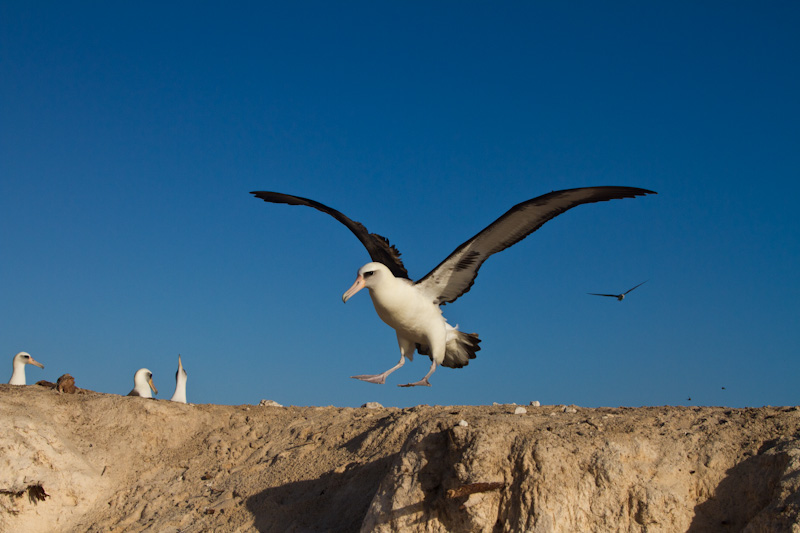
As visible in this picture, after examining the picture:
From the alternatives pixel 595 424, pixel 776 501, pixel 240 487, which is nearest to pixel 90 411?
pixel 240 487

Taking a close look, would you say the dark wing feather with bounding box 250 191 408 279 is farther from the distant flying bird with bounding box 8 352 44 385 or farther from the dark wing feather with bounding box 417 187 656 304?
the distant flying bird with bounding box 8 352 44 385

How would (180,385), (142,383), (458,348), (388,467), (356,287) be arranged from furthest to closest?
(142,383)
(180,385)
(458,348)
(356,287)
(388,467)

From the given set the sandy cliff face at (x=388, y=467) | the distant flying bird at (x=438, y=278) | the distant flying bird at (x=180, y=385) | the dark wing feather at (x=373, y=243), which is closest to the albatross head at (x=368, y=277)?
the distant flying bird at (x=438, y=278)

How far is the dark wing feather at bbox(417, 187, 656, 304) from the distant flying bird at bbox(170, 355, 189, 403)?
572 cm

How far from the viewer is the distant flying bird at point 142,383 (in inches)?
543

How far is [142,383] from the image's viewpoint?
14.1 m

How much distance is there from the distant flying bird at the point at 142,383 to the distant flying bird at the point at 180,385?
637 millimetres

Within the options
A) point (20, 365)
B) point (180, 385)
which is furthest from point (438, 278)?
point (20, 365)

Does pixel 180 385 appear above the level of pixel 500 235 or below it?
below

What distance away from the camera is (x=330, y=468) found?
27.0 ft

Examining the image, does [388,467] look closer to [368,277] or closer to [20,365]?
[368,277]

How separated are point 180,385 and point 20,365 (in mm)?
3809

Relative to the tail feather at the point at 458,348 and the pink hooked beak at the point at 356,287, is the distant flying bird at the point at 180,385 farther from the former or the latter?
the tail feather at the point at 458,348

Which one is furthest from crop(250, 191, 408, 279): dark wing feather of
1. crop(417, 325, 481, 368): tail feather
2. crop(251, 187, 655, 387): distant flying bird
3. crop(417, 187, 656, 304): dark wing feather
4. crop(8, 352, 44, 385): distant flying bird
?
crop(8, 352, 44, 385): distant flying bird
